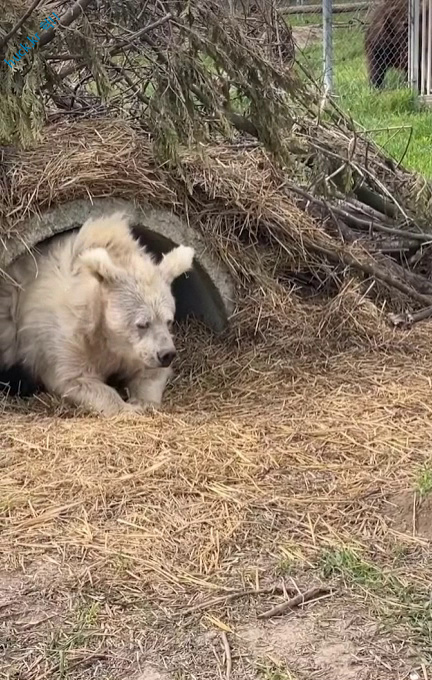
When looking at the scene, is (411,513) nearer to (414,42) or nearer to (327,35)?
(327,35)

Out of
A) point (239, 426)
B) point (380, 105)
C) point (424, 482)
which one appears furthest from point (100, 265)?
point (380, 105)

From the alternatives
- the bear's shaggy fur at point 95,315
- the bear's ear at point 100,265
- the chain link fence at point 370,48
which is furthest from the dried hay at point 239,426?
the chain link fence at point 370,48

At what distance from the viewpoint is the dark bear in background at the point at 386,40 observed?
1314cm

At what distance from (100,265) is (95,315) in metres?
0.31

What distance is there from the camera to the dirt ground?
103 inches

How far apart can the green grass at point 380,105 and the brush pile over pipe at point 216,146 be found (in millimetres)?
993

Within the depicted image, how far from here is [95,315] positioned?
4.80 meters

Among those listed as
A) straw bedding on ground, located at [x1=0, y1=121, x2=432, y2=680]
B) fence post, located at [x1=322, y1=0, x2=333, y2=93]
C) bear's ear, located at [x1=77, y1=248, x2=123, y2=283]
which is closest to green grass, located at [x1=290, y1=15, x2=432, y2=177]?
fence post, located at [x1=322, y1=0, x2=333, y2=93]

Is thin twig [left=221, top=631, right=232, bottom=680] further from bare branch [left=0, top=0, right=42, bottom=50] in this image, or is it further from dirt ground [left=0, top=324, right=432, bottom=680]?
bare branch [left=0, top=0, right=42, bottom=50]

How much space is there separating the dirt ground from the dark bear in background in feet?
30.6

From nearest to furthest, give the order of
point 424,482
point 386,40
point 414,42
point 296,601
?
point 296,601 < point 424,482 < point 414,42 < point 386,40

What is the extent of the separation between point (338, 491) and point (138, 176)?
2.33 meters

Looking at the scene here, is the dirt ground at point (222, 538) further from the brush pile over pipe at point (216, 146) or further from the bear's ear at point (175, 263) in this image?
the brush pile over pipe at point (216, 146)

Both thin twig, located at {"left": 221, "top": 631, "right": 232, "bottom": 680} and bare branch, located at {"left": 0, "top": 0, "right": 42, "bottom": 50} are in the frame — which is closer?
thin twig, located at {"left": 221, "top": 631, "right": 232, "bottom": 680}
